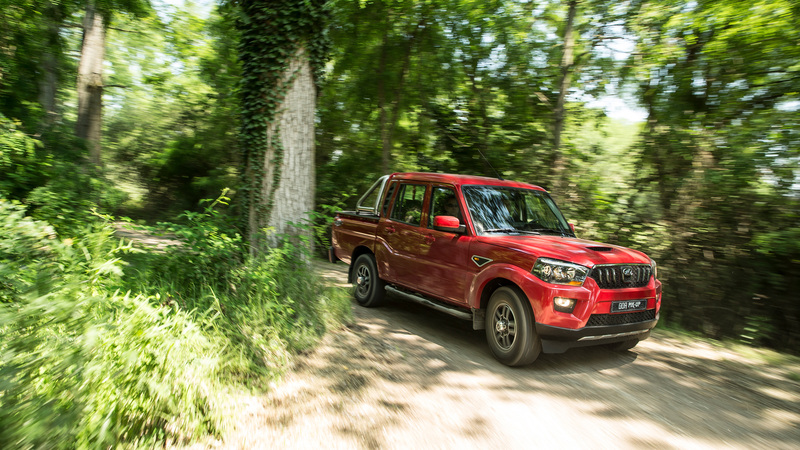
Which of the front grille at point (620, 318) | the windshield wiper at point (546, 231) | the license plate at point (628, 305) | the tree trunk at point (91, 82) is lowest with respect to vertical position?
the front grille at point (620, 318)

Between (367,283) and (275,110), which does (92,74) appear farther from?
(367,283)

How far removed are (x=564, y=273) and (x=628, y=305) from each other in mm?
882

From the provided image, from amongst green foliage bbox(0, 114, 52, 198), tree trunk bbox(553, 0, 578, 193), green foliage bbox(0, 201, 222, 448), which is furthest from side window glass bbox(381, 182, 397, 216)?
green foliage bbox(0, 114, 52, 198)

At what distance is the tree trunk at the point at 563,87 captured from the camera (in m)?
10.4

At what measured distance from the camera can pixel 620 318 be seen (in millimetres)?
5082

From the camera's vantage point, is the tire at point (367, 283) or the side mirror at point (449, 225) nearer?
the side mirror at point (449, 225)

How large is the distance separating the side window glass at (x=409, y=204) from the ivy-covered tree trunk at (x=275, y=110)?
1423 mm

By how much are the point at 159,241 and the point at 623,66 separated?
9.30 metres

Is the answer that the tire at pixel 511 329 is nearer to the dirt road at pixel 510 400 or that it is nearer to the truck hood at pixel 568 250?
the dirt road at pixel 510 400

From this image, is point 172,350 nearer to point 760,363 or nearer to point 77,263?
point 77,263

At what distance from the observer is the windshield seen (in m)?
6.01

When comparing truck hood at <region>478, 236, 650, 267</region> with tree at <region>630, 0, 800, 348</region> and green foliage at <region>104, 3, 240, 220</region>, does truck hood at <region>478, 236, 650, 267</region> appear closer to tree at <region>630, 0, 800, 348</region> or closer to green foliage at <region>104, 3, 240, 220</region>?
tree at <region>630, 0, 800, 348</region>

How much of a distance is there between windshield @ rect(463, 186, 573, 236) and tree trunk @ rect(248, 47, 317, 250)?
222 centimetres

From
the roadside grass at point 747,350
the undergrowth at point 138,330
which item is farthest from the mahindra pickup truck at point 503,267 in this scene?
the roadside grass at point 747,350
